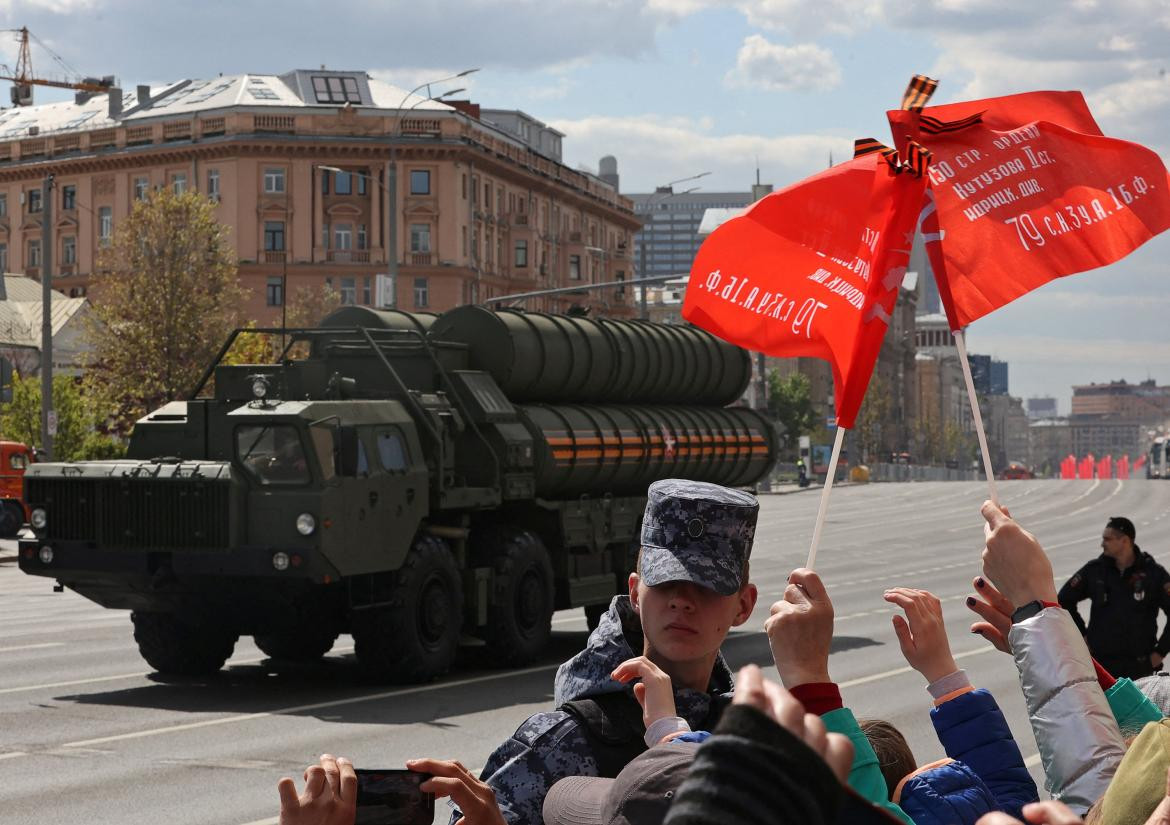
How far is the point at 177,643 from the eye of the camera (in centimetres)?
1722

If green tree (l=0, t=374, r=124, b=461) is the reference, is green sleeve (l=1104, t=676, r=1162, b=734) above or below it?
below

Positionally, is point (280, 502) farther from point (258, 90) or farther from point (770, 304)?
point (258, 90)

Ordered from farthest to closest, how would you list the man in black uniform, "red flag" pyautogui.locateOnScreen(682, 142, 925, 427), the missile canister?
1. the missile canister
2. the man in black uniform
3. "red flag" pyautogui.locateOnScreen(682, 142, 925, 427)

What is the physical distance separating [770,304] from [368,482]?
11.2 m

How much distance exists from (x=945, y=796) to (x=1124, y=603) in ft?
29.9

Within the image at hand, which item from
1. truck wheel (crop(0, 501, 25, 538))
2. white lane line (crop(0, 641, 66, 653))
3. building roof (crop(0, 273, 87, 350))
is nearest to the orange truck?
truck wheel (crop(0, 501, 25, 538))

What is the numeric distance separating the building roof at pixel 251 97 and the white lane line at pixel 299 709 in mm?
78613

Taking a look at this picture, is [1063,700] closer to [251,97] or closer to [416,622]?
[416,622]

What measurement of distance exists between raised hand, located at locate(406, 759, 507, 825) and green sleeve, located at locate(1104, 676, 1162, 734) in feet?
4.84

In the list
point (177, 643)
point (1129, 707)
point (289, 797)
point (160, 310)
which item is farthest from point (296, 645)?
point (160, 310)

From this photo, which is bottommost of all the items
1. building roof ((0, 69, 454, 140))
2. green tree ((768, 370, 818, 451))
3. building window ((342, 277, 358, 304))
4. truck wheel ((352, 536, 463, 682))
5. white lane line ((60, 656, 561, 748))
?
white lane line ((60, 656, 561, 748))

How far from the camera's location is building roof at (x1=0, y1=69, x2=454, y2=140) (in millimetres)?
98000

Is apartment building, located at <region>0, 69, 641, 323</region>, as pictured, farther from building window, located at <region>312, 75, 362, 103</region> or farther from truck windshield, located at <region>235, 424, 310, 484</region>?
truck windshield, located at <region>235, 424, 310, 484</region>

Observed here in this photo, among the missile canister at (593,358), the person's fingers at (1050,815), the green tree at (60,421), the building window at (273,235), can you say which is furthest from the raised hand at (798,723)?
the building window at (273,235)
